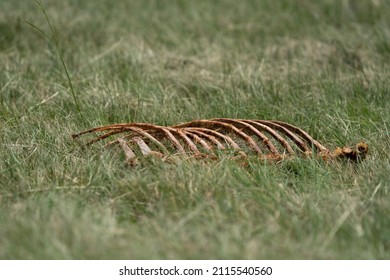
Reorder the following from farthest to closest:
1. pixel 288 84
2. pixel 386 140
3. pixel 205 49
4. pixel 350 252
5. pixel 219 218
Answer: pixel 205 49
pixel 288 84
pixel 386 140
pixel 219 218
pixel 350 252

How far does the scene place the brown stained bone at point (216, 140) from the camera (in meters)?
3.68

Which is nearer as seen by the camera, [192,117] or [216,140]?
[216,140]

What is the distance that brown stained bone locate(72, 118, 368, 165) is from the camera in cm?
368

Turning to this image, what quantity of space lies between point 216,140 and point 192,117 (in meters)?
0.77

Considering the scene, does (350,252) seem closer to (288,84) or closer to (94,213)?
(94,213)

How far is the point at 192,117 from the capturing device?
14.8 ft

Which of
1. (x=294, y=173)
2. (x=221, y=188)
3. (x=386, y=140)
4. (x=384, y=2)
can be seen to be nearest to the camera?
(x=221, y=188)

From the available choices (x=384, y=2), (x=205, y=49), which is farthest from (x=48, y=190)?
(x=384, y=2)

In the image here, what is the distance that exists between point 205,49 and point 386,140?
214cm

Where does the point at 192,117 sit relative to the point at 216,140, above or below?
below

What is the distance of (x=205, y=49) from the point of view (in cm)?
581

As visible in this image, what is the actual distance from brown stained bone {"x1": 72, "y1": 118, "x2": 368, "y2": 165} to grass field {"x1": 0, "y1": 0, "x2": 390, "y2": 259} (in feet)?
0.25

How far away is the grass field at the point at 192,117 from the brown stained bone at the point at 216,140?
77 millimetres

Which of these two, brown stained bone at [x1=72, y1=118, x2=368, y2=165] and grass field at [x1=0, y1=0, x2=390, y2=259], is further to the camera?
brown stained bone at [x1=72, y1=118, x2=368, y2=165]
